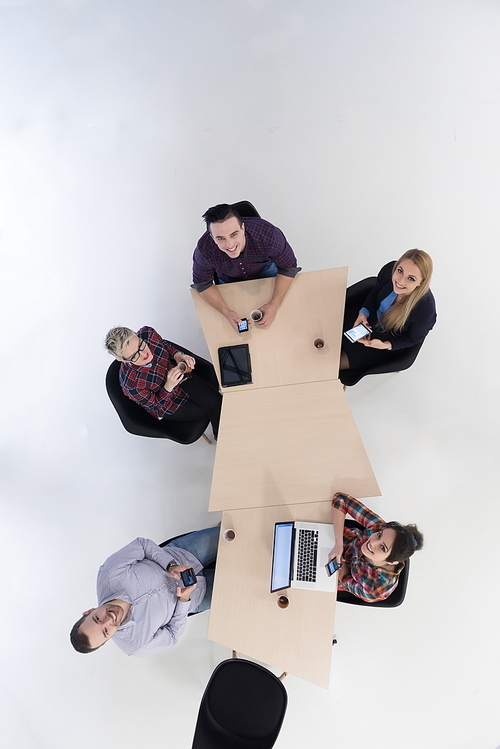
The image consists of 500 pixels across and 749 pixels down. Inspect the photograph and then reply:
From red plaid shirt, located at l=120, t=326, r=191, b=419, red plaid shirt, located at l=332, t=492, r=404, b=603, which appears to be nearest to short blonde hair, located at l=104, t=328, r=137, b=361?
red plaid shirt, located at l=120, t=326, r=191, b=419

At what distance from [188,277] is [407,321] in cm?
188

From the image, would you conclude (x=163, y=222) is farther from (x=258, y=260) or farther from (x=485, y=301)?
(x=485, y=301)

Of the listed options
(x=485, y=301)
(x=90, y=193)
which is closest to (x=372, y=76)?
(x=485, y=301)

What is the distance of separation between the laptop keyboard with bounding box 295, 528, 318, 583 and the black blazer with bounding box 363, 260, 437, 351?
119 centimetres

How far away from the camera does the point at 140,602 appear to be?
2061 millimetres

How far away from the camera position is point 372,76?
12.0ft

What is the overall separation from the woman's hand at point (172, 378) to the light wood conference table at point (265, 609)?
806mm

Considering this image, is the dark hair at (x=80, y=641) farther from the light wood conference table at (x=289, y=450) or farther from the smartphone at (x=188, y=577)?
the light wood conference table at (x=289, y=450)

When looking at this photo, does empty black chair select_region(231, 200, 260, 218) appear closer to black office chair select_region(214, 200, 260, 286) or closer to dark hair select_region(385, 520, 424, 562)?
black office chair select_region(214, 200, 260, 286)

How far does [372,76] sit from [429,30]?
0.67 metres

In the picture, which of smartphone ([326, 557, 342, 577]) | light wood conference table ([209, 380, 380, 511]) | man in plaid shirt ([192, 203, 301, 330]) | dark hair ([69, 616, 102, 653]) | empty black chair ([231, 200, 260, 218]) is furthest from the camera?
empty black chair ([231, 200, 260, 218])

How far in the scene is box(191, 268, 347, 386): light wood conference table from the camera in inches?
96.6

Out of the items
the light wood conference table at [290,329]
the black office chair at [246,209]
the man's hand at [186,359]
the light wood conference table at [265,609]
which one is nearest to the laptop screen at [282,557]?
the light wood conference table at [265,609]

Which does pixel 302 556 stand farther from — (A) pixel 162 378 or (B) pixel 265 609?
(A) pixel 162 378
